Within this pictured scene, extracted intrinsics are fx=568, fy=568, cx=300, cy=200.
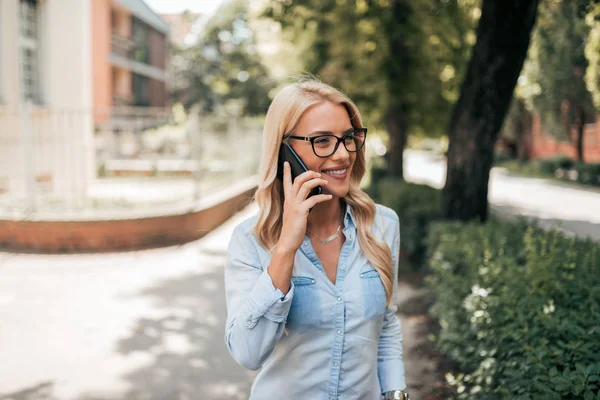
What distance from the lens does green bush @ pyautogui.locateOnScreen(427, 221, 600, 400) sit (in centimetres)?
266

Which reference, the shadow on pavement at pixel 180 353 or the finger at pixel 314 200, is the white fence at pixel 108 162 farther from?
the finger at pixel 314 200

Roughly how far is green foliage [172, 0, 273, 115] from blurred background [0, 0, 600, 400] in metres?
26.3

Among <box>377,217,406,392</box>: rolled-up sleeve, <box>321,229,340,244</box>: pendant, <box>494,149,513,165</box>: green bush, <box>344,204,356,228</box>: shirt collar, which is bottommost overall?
<box>494,149,513,165</box>: green bush

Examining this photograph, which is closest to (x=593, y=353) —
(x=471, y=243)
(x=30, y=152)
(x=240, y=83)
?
(x=471, y=243)

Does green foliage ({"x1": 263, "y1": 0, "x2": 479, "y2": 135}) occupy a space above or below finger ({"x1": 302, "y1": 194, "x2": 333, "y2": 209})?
above

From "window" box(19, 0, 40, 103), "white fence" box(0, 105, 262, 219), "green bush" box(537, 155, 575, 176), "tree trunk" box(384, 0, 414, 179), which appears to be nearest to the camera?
"white fence" box(0, 105, 262, 219)

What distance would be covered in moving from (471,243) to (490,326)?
1.67m

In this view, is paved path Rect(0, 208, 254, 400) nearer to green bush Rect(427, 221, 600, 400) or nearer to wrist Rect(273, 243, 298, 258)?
green bush Rect(427, 221, 600, 400)

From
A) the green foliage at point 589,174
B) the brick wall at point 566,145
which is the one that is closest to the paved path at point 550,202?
the green foliage at point 589,174

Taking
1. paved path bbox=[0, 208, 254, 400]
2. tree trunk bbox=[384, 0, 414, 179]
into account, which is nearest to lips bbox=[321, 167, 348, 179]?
paved path bbox=[0, 208, 254, 400]

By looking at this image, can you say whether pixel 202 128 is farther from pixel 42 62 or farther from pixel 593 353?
pixel 593 353

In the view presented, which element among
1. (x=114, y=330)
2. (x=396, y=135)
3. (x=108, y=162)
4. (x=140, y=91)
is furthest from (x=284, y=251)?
(x=140, y=91)

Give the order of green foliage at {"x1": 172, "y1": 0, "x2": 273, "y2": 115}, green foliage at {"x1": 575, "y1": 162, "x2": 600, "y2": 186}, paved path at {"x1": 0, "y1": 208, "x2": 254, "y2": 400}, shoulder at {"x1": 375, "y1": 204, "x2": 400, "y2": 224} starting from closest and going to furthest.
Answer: shoulder at {"x1": 375, "y1": 204, "x2": 400, "y2": 224}
paved path at {"x1": 0, "y1": 208, "x2": 254, "y2": 400}
green foliage at {"x1": 575, "y1": 162, "x2": 600, "y2": 186}
green foliage at {"x1": 172, "y1": 0, "x2": 273, "y2": 115}

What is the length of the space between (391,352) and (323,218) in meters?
0.62
